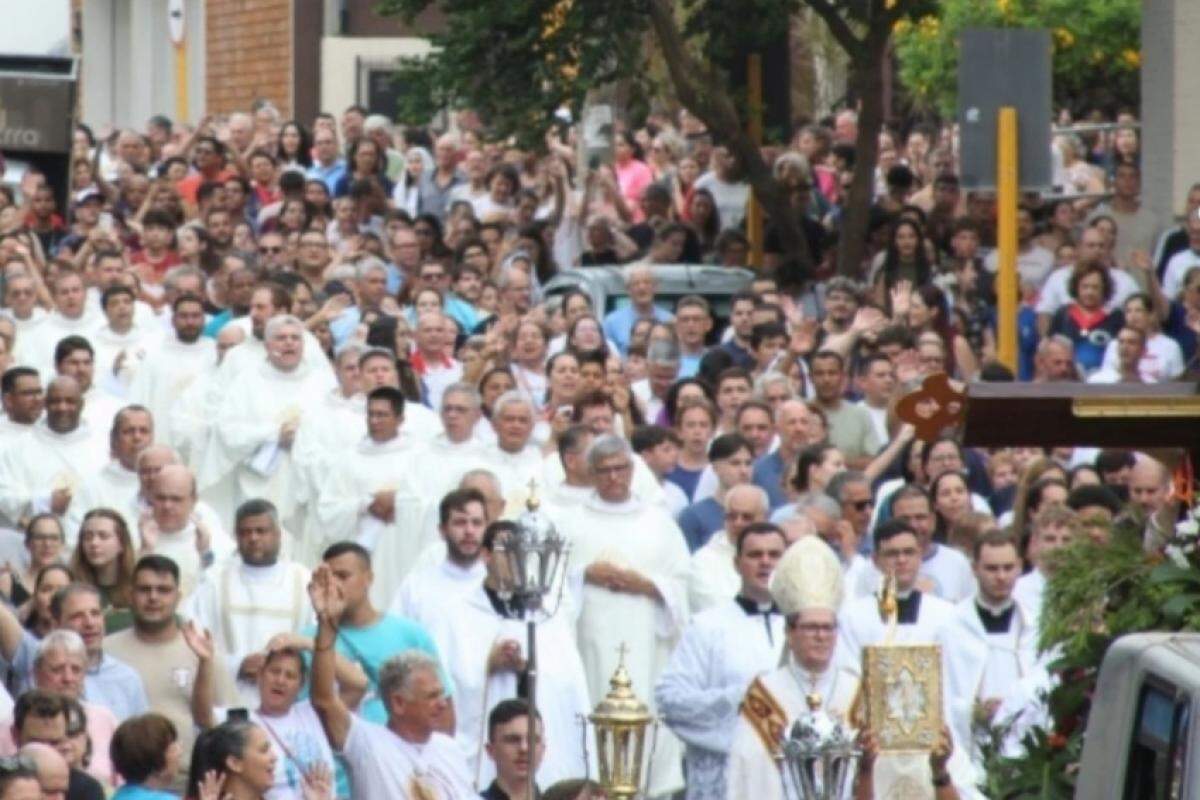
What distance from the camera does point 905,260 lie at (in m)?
22.1

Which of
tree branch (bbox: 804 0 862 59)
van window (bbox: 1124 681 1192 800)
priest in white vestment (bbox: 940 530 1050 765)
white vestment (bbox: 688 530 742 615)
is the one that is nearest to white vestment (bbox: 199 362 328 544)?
white vestment (bbox: 688 530 742 615)

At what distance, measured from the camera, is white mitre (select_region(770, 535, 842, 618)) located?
13.7 meters

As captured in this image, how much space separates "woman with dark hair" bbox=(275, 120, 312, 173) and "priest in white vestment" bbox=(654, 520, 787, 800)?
13.4 m

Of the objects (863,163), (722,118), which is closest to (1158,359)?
(863,163)

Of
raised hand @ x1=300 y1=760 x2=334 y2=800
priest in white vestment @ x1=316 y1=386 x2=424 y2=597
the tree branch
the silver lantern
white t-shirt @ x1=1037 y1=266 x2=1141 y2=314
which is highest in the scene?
the tree branch

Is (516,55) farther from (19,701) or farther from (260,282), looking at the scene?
(19,701)

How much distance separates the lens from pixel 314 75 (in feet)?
126

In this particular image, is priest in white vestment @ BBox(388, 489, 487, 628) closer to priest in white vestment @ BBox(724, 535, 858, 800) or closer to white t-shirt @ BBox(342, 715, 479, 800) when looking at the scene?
white t-shirt @ BBox(342, 715, 479, 800)

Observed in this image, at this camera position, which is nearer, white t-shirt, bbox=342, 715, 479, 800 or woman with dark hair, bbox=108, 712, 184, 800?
woman with dark hair, bbox=108, 712, 184, 800

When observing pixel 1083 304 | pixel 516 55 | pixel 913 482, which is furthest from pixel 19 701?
pixel 516 55

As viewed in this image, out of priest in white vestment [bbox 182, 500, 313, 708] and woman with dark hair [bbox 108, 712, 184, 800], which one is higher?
priest in white vestment [bbox 182, 500, 313, 708]

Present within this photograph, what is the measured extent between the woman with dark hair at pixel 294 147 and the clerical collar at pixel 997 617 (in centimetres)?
1358

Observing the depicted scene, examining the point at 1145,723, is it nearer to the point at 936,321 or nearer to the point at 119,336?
the point at 936,321

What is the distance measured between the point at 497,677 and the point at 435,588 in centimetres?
53
